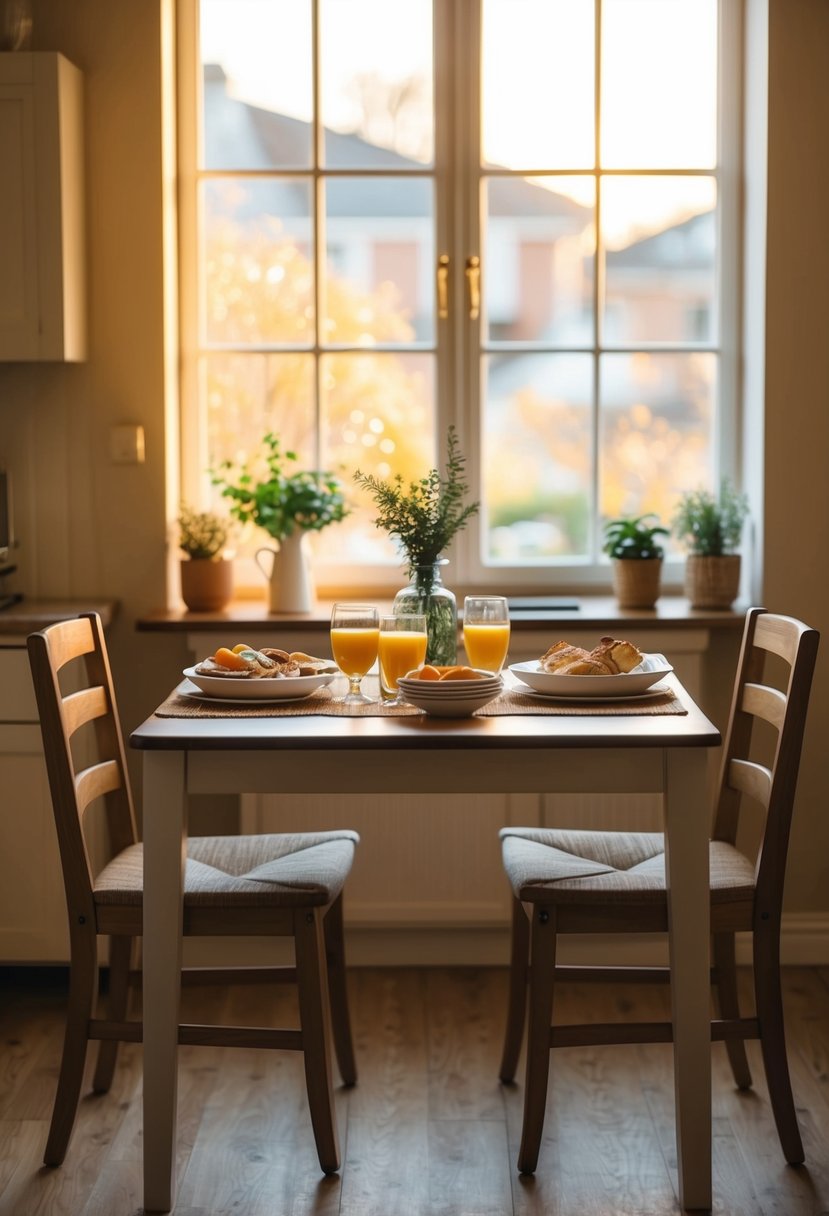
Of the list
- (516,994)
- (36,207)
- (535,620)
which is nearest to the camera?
(516,994)

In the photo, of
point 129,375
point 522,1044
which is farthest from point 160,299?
point 522,1044

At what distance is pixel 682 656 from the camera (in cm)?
319

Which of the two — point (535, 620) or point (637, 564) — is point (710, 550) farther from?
point (535, 620)

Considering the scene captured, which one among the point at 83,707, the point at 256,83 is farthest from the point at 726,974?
the point at 256,83

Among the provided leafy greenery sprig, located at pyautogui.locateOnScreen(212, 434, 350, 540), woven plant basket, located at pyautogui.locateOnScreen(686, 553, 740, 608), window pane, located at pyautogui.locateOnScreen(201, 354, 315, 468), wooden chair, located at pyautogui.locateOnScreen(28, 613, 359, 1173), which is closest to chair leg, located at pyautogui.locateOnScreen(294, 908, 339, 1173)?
wooden chair, located at pyautogui.locateOnScreen(28, 613, 359, 1173)

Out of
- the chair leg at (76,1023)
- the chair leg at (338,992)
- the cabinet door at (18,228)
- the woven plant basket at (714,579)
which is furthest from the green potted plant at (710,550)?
the chair leg at (76,1023)

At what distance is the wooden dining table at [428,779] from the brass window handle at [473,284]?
4.90 ft

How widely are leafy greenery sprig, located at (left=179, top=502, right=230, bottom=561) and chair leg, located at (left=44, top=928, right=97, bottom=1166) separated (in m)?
1.15

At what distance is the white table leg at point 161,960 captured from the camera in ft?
6.86

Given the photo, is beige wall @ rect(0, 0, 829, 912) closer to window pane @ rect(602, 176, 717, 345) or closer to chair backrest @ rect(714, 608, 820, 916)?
window pane @ rect(602, 176, 717, 345)

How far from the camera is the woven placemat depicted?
7.20ft

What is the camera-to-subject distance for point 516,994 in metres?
2.61

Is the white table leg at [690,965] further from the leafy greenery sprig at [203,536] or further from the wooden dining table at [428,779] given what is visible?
the leafy greenery sprig at [203,536]

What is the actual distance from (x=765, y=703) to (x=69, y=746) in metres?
1.19
